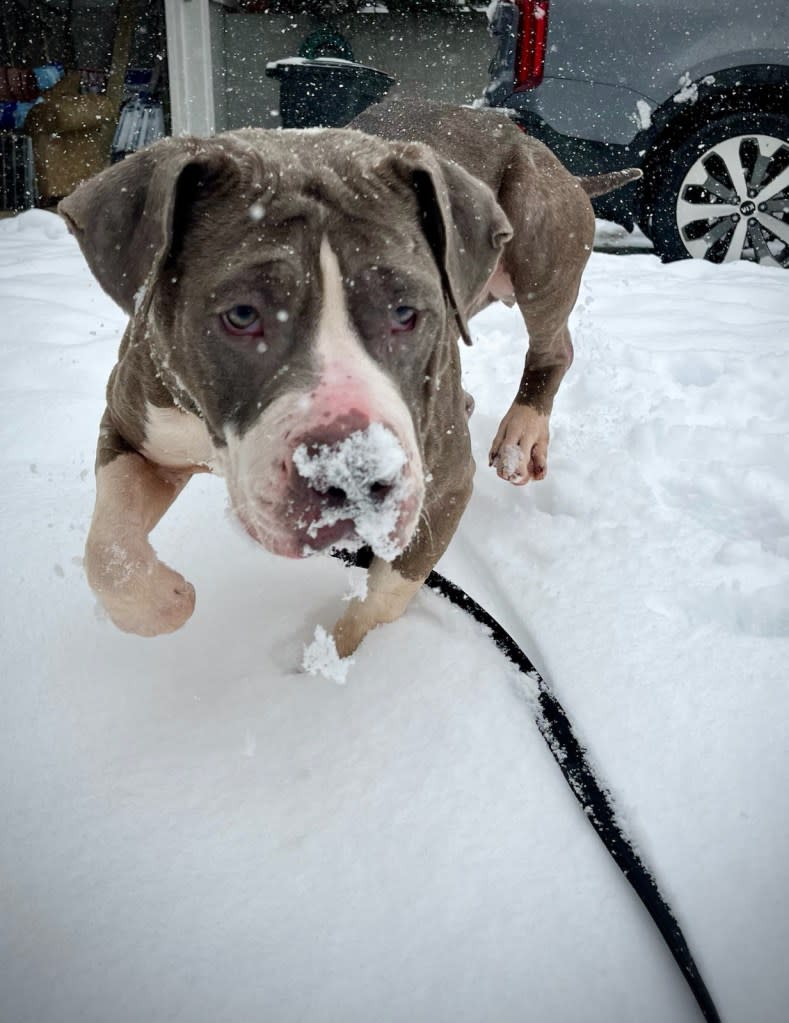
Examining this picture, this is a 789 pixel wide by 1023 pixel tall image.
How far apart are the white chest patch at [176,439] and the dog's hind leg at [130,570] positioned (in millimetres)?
120

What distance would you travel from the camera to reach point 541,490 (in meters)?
3.33

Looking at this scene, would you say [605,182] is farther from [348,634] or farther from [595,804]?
[595,804]

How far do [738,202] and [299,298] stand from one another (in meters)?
5.54

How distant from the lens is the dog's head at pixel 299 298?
1683mm

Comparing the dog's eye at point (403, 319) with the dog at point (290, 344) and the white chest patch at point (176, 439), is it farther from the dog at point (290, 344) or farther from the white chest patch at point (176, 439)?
the white chest patch at point (176, 439)

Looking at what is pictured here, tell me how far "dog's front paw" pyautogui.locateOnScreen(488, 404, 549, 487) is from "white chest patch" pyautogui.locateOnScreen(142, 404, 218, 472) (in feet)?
4.19

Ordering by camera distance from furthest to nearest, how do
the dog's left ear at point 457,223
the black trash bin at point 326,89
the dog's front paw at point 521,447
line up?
the black trash bin at point 326,89, the dog's front paw at point 521,447, the dog's left ear at point 457,223

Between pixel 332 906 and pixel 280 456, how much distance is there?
93cm

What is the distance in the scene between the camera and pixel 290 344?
185 centimetres

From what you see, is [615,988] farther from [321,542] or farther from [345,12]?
[345,12]

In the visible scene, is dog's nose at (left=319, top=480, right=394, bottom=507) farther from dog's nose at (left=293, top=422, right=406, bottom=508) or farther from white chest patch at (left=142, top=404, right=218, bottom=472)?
white chest patch at (left=142, top=404, right=218, bottom=472)

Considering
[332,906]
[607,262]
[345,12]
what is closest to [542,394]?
[332,906]

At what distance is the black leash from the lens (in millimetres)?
1621

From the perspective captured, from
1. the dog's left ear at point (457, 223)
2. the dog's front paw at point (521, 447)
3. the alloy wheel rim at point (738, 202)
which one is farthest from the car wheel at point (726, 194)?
the dog's left ear at point (457, 223)
